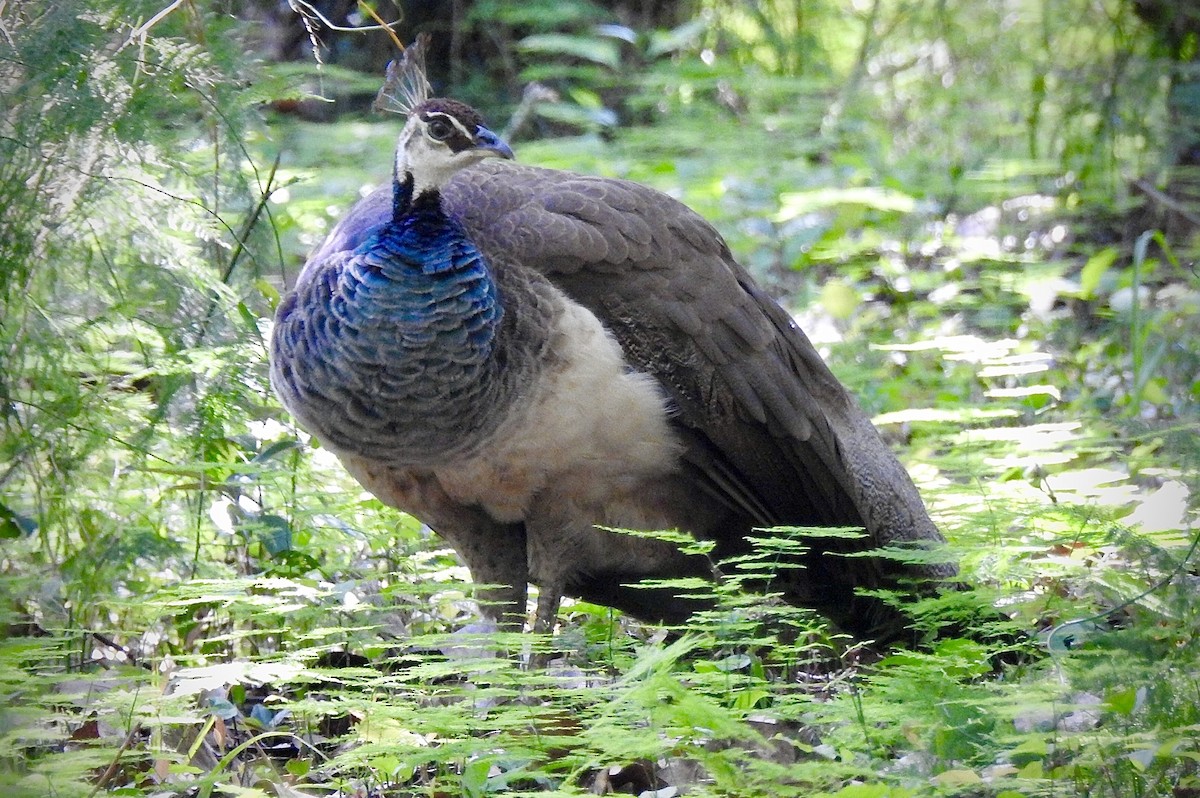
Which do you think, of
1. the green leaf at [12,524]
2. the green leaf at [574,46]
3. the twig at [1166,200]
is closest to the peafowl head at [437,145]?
the green leaf at [12,524]

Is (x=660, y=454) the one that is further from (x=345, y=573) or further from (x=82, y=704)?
(x=82, y=704)

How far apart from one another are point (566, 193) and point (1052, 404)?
2337 mm

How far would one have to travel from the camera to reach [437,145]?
Result: 328cm

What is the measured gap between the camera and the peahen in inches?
122

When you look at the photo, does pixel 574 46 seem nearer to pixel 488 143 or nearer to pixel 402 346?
pixel 488 143

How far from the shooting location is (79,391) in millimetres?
3311

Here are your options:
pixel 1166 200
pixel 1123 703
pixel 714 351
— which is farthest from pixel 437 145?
pixel 1166 200

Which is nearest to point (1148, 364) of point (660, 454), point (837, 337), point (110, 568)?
point (837, 337)

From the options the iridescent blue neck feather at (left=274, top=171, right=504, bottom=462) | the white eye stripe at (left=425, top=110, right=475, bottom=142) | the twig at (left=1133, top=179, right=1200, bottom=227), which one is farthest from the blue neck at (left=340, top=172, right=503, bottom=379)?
the twig at (left=1133, top=179, right=1200, bottom=227)

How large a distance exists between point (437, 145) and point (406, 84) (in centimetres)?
38

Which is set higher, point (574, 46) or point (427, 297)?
point (574, 46)

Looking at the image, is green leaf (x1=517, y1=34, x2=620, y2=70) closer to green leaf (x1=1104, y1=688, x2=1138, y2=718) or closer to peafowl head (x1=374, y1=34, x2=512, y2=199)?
peafowl head (x1=374, y1=34, x2=512, y2=199)

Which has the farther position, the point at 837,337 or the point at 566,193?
the point at 837,337

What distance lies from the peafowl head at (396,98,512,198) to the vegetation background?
0.38 m
